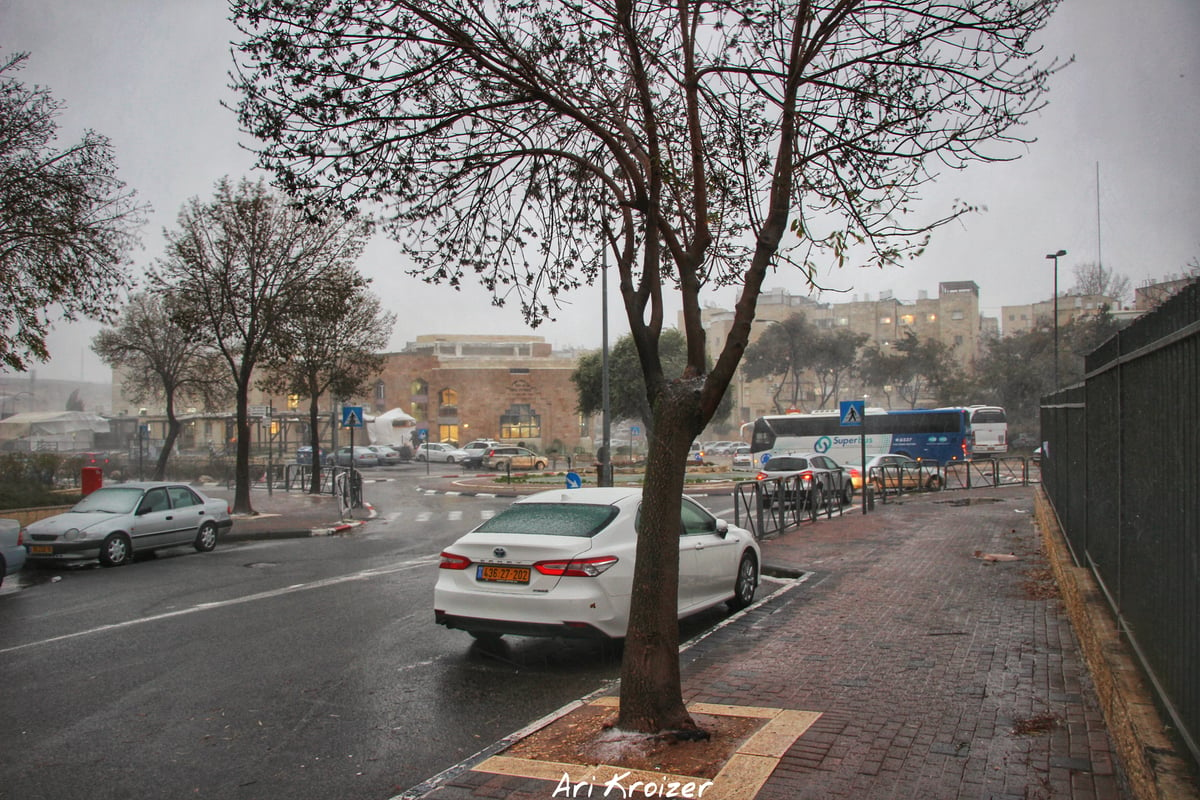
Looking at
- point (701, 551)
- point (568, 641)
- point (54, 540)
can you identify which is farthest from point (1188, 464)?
point (54, 540)

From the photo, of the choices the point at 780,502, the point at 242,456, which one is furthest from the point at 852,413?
the point at 242,456

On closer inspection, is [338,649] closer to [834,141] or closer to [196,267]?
[834,141]

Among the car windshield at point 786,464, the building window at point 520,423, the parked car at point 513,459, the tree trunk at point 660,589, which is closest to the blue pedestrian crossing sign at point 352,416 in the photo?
the car windshield at point 786,464

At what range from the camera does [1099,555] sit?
7266mm

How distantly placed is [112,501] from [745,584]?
11.3 meters

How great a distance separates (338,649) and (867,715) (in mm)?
4826

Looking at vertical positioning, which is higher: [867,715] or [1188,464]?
[1188,464]

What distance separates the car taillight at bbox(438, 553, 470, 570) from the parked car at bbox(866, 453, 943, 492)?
20239 mm

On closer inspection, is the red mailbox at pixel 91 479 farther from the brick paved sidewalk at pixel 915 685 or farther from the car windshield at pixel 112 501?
the brick paved sidewalk at pixel 915 685

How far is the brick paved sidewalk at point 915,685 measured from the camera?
4590 mm

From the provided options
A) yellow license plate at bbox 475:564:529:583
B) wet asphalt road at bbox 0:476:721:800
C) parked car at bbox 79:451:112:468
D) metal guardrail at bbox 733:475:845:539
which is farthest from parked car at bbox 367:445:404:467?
yellow license plate at bbox 475:564:529:583

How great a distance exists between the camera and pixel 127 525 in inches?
582

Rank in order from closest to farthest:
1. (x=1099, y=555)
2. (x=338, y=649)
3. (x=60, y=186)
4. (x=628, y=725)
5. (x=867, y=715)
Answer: (x=628, y=725) < (x=867, y=715) < (x=1099, y=555) < (x=338, y=649) < (x=60, y=186)

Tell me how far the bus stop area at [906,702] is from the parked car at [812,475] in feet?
21.4
